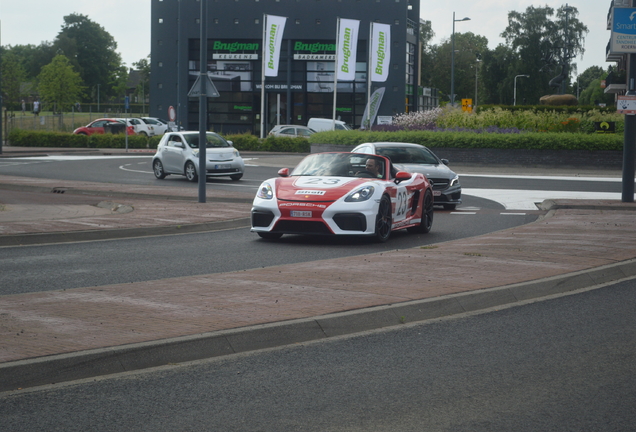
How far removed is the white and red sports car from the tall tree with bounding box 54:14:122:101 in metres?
126

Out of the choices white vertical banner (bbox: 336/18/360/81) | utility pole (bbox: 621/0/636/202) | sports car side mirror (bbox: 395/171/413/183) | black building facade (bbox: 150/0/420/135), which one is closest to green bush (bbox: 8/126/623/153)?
white vertical banner (bbox: 336/18/360/81)

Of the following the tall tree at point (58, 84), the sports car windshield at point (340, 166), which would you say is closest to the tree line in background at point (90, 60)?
the tall tree at point (58, 84)

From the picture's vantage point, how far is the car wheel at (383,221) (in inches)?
485

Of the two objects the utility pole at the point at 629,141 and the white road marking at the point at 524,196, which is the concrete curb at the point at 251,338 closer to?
the utility pole at the point at 629,141

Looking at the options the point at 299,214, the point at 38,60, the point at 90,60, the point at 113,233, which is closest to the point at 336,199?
the point at 299,214

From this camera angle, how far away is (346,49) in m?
52.8

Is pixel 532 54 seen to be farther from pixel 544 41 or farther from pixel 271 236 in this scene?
pixel 271 236

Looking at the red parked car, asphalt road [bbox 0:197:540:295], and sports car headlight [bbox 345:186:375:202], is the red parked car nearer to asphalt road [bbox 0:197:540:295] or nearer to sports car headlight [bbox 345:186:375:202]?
asphalt road [bbox 0:197:540:295]

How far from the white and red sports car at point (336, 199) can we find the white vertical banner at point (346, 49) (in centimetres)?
3994

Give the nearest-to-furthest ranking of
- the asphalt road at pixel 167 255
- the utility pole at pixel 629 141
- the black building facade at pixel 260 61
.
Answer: the asphalt road at pixel 167 255 < the utility pole at pixel 629 141 < the black building facade at pixel 260 61

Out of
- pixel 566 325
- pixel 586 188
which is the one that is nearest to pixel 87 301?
pixel 566 325

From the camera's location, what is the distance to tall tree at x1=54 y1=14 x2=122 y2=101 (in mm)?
133750

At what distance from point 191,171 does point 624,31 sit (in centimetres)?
1397

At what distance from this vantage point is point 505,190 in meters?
24.3
